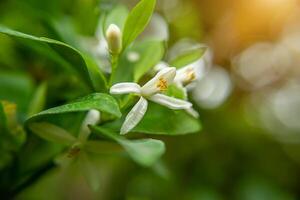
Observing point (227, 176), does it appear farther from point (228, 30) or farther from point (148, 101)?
point (148, 101)

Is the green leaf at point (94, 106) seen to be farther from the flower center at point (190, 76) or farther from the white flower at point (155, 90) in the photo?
the flower center at point (190, 76)

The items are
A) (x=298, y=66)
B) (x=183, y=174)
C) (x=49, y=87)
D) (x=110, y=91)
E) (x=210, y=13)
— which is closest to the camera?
(x=110, y=91)

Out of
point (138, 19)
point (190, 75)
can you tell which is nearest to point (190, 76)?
point (190, 75)

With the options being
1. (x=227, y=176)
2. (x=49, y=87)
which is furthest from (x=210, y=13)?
(x=49, y=87)

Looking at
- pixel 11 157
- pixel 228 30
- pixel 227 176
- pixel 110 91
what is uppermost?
pixel 110 91

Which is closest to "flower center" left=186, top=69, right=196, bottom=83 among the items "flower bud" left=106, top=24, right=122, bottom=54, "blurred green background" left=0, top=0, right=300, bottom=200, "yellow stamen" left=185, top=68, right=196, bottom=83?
"yellow stamen" left=185, top=68, right=196, bottom=83

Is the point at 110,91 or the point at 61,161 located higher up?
the point at 110,91

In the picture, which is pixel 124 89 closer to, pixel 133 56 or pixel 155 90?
pixel 155 90
